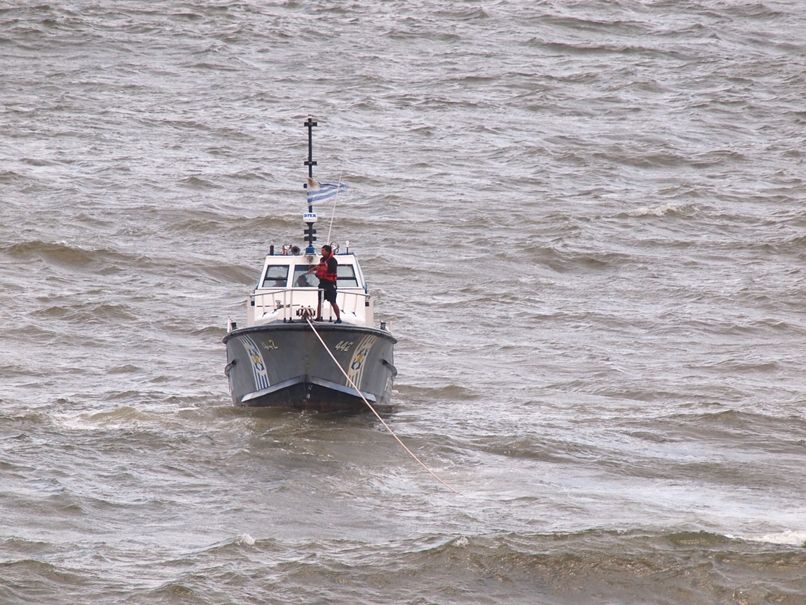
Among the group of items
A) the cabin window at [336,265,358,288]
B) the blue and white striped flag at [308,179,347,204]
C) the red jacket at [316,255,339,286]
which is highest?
the blue and white striped flag at [308,179,347,204]

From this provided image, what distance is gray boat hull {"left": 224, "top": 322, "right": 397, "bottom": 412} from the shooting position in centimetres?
2134

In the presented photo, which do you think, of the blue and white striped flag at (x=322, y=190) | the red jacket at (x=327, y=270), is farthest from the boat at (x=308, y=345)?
the red jacket at (x=327, y=270)

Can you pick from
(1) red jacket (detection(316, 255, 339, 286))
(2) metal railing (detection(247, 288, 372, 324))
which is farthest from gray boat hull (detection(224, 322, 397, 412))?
(1) red jacket (detection(316, 255, 339, 286))

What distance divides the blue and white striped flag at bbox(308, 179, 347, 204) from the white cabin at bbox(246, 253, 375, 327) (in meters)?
0.98

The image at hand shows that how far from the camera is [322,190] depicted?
2294 cm

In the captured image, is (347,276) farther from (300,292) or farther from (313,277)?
(300,292)

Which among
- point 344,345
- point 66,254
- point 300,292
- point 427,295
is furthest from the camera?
point 66,254

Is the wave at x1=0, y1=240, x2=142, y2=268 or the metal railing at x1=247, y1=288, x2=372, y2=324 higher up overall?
the metal railing at x1=247, y1=288, x2=372, y2=324

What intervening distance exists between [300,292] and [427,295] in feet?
31.0

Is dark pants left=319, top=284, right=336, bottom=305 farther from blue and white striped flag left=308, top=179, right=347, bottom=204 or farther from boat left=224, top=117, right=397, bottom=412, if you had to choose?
blue and white striped flag left=308, top=179, right=347, bottom=204

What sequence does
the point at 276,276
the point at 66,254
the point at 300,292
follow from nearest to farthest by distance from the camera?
1. the point at 300,292
2. the point at 276,276
3. the point at 66,254

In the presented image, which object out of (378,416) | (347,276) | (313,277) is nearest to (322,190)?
(313,277)

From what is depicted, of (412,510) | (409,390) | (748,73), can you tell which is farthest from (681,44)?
(412,510)

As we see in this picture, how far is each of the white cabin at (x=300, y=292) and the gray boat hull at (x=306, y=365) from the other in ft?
1.95
